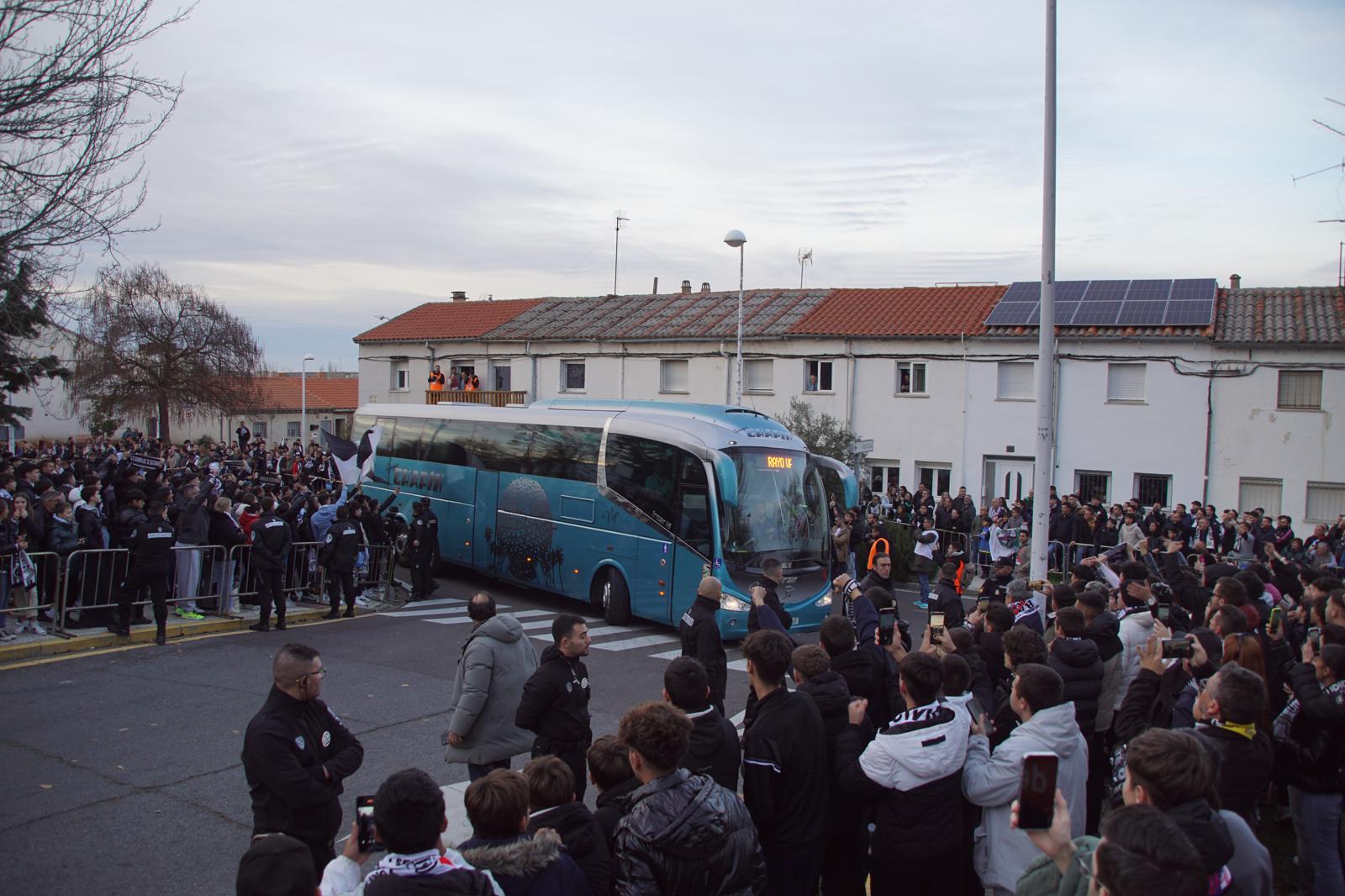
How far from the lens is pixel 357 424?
24.1 metres

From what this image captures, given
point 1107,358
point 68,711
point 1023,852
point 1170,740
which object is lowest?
point 68,711

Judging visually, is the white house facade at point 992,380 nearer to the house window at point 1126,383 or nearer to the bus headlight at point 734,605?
the house window at point 1126,383

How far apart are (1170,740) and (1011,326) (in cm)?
2713

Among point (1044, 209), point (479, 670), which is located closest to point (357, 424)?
point (1044, 209)

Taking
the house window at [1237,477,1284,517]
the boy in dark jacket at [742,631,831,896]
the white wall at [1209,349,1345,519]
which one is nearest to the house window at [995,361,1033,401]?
the white wall at [1209,349,1345,519]

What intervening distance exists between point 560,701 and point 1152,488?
25004 millimetres

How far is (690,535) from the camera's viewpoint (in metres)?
14.7

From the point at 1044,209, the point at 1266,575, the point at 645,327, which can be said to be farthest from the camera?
the point at 645,327

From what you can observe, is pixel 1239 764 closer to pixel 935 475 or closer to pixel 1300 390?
pixel 1300 390

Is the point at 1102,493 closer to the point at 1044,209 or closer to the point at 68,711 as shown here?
the point at 1044,209

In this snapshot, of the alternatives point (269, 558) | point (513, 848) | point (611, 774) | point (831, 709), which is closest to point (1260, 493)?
point (269, 558)

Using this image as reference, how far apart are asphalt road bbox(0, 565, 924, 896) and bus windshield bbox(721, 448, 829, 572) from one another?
144cm

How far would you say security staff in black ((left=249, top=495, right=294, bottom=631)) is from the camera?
1341cm

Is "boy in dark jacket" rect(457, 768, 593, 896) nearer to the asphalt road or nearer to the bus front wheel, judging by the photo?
the asphalt road
